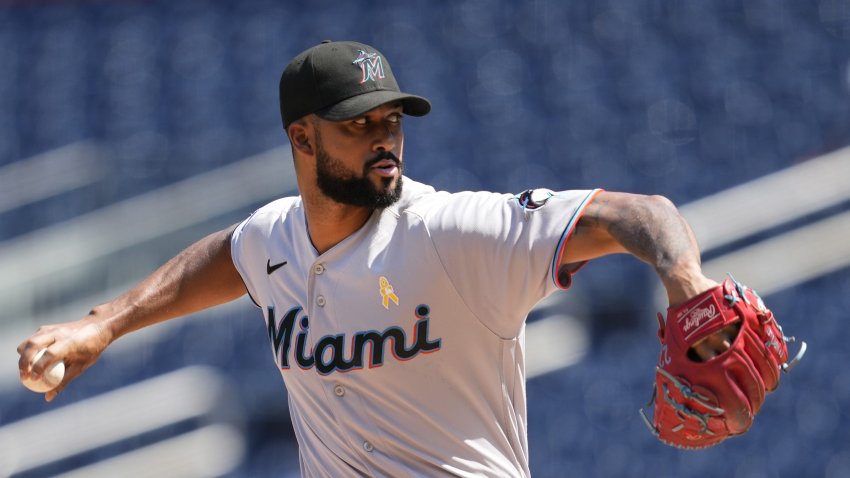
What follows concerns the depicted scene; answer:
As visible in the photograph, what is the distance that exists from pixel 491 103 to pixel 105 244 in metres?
1.94

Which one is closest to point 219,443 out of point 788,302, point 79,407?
point 79,407

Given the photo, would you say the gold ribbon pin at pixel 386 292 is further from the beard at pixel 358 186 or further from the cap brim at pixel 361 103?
the cap brim at pixel 361 103

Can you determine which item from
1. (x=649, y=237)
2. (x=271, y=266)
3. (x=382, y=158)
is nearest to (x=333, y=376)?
(x=271, y=266)

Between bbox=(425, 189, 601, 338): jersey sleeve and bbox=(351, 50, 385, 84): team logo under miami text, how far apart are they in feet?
1.11

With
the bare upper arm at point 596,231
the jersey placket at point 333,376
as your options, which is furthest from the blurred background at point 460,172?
the bare upper arm at point 596,231

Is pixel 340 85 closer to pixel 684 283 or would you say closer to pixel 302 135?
pixel 302 135

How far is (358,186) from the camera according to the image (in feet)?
7.66

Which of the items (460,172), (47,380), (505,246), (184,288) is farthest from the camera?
(460,172)

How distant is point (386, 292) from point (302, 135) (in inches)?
18.1

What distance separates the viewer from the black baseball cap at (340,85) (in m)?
2.34

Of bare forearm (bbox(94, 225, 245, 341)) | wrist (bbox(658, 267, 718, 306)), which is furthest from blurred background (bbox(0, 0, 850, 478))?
wrist (bbox(658, 267, 718, 306))

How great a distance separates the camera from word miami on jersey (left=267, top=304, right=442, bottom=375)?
88.7 inches

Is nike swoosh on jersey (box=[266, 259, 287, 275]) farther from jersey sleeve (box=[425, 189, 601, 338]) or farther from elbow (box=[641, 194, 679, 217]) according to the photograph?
elbow (box=[641, 194, 679, 217])

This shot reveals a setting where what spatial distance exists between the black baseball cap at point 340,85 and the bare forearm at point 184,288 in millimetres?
419
